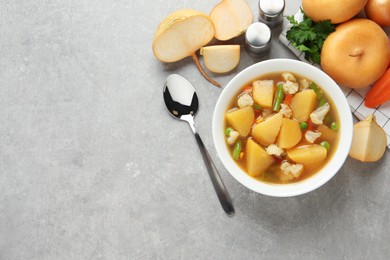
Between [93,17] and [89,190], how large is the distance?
0.58 meters

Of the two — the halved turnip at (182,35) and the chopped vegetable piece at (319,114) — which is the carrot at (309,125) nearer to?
the chopped vegetable piece at (319,114)

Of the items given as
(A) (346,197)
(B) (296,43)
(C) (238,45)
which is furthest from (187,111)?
(A) (346,197)

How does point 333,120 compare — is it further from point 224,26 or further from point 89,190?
point 89,190

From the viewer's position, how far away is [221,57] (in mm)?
1693

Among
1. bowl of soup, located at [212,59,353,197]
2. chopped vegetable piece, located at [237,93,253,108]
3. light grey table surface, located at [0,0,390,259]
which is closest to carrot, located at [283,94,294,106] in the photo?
bowl of soup, located at [212,59,353,197]

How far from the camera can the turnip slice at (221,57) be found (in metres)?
1.68

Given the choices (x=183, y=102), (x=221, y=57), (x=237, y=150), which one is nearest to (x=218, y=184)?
(x=237, y=150)

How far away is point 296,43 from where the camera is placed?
63.6 inches

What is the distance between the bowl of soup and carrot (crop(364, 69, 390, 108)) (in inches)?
5.3

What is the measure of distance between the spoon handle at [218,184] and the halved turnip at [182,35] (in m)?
0.23

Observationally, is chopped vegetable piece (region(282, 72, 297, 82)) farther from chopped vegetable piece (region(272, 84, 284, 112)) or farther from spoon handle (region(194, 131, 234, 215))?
spoon handle (region(194, 131, 234, 215))

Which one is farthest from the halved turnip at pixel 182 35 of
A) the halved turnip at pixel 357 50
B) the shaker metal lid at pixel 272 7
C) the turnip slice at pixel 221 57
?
the halved turnip at pixel 357 50

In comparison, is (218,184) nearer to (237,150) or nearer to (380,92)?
(237,150)

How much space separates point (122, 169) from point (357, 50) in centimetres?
81
